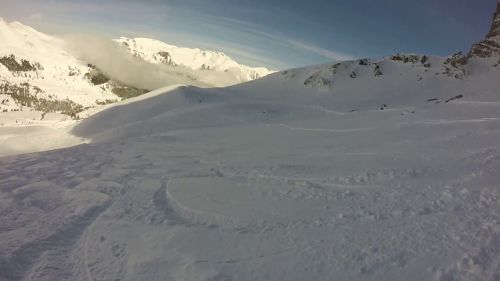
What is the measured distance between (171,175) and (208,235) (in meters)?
5.37

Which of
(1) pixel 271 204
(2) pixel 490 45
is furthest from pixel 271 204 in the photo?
(2) pixel 490 45

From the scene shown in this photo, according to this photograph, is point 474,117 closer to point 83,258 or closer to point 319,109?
point 319,109

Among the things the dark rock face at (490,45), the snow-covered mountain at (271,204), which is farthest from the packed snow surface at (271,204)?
the dark rock face at (490,45)

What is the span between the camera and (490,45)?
39.0 m

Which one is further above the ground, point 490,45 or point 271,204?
point 490,45

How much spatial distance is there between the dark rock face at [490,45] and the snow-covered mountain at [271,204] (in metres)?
20.5

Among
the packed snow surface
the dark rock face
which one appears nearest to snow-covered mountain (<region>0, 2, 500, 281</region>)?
the packed snow surface

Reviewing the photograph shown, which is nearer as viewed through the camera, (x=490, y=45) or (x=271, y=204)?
(x=271, y=204)

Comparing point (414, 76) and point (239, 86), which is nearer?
point (414, 76)

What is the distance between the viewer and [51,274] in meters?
7.55

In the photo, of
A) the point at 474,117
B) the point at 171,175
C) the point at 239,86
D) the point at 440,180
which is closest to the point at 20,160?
the point at 171,175

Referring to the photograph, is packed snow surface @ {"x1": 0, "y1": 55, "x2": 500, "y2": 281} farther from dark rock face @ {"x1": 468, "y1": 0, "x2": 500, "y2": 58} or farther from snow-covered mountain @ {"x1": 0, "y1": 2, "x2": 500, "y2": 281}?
dark rock face @ {"x1": 468, "y1": 0, "x2": 500, "y2": 58}

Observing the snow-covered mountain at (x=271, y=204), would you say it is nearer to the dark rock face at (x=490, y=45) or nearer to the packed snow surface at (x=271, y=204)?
the packed snow surface at (x=271, y=204)

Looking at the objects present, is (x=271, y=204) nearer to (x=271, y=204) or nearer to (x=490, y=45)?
(x=271, y=204)
